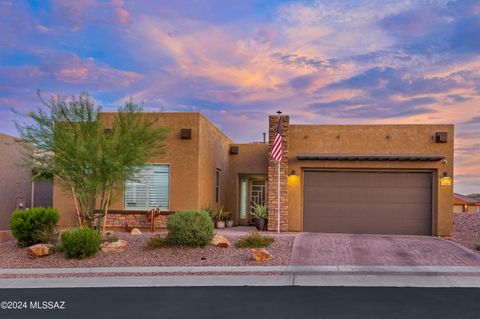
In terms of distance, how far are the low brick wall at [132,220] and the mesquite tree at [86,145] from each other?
335cm

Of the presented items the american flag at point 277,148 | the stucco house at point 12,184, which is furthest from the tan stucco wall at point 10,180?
the american flag at point 277,148

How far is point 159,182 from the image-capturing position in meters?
20.9

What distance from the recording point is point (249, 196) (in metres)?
25.2

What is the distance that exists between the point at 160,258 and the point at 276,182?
7.53m

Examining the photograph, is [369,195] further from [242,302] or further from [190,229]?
[242,302]

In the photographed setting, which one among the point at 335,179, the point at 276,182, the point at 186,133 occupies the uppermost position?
the point at 186,133

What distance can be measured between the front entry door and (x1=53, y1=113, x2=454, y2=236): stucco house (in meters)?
4.17

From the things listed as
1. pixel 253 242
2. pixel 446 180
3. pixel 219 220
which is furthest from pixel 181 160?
pixel 446 180

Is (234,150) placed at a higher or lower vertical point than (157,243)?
higher

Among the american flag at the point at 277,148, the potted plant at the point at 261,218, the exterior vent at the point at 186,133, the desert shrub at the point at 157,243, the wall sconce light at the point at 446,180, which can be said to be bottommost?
the desert shrub at the point at 157,243

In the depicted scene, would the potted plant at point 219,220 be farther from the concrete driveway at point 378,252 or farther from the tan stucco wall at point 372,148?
the concrete driveway at point 378,252

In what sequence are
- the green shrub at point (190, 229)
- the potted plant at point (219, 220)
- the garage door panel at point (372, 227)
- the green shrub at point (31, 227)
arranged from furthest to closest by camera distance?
the potted plant at point (219, 220) → the garage door panel at point (372, 227) → the green shrub at point (31, 227) → the green shrub at point (190, 229)

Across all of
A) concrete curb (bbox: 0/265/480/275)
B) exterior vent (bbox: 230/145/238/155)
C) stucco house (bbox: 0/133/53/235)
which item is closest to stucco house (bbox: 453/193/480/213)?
exterior vent (bbox: 230/145/238/155)

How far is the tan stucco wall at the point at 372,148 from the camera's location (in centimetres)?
2033
